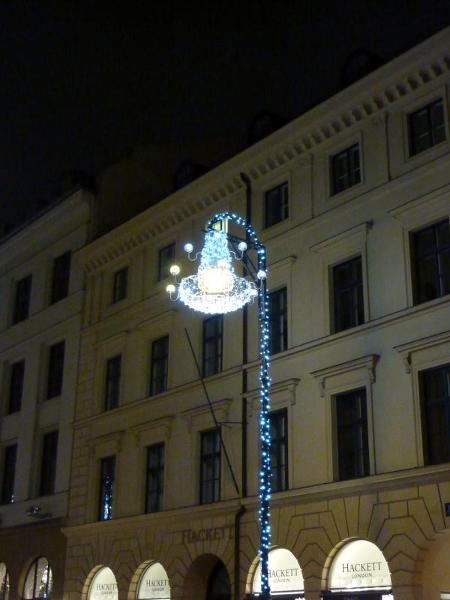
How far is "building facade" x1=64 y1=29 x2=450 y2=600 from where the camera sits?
19.6 meters

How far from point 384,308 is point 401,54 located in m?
6.43

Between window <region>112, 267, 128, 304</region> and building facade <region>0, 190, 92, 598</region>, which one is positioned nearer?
building facade <region>0, 190, 92, 598</region>

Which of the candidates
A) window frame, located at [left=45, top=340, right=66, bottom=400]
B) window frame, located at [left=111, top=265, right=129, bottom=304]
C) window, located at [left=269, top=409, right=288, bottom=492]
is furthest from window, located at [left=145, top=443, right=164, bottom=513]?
window frame, located at [left=45, top=340, right=66, bottom=400]

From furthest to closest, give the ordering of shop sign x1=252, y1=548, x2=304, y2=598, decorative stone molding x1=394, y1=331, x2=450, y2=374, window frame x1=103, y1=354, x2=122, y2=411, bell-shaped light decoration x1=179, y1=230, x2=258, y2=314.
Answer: window frame x1=103, y1=354, x2=122, y2=411 → shop sign x1=252, y1=548, x2=304, y2=598 → decorative stone molding x1=394, y1=331, x2=450, y2=374 → bell-shaped light decoration x1=179, y1=230, x2=258, y2=314

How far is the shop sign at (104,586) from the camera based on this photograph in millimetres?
26875

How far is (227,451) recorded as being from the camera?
24094mm

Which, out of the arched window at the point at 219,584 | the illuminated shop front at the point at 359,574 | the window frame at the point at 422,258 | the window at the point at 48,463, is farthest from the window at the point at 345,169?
the window at the point at 48,463

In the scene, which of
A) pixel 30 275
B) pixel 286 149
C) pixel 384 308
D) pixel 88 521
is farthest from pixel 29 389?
pixel 384 308

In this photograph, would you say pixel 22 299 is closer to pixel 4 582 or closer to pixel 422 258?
pixel 4 582

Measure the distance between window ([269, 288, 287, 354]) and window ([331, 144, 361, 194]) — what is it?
327cm

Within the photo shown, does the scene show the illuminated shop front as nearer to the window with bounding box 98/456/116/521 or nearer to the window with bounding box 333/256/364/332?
the window with bounding box 333/256/364/332

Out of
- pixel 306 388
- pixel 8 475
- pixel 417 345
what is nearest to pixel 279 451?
pixel 306 388

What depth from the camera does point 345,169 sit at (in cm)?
2377

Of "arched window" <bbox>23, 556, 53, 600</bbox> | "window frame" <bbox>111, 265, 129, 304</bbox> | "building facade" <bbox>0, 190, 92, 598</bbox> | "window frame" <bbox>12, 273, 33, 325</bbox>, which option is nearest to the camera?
"arched window" <bbox>23, 556, 53, 600</bbox>
